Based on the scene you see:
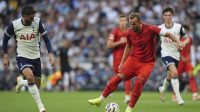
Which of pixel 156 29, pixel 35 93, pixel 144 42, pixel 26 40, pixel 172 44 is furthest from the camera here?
pixel 172 44

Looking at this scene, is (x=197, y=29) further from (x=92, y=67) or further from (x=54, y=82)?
(x=54, y=82)

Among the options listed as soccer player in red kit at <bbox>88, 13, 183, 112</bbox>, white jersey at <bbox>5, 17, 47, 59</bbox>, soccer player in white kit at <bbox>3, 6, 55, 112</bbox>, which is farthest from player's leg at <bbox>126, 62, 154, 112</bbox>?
white jersey at <bbox>5, 17, 47, 59</bbox>

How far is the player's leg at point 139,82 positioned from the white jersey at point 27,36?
2656 millimetres

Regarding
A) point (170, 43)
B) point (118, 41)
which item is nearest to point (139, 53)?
point (170, 43)

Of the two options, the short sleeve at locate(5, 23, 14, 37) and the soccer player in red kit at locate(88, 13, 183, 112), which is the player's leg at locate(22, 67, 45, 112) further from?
the soccer player in red kit at locate(88, 13, 183, 112)

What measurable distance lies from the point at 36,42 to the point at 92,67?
1567 cm

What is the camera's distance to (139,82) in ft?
48.5

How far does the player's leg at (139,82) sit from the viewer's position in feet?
48.1

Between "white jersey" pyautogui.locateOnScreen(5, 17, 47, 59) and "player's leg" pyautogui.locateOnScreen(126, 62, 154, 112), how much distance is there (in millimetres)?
2656

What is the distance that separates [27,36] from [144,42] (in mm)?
2980

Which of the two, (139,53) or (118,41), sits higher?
(139,53)

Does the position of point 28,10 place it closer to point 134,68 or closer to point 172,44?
point 134,68

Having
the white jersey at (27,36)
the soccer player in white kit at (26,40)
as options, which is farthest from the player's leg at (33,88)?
the white jersey at (27,36)

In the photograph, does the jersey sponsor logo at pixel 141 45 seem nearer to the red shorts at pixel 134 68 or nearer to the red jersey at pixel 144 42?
the red jersey at pixel 144 42
